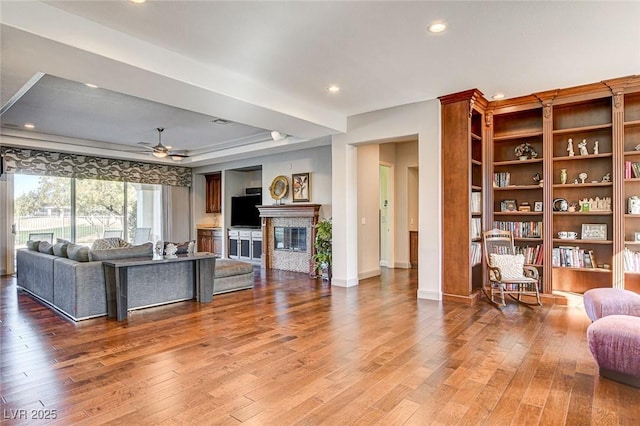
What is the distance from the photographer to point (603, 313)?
3.25 m

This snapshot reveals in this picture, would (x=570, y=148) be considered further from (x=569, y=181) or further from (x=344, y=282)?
(x=344, y=282)

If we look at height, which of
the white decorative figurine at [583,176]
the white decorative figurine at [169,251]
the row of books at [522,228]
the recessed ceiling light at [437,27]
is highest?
the recessed ceiling light at [437,27]

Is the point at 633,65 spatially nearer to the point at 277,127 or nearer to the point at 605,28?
the point at 605,28

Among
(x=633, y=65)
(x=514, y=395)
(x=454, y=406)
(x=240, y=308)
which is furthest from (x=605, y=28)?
(x=240, y=308)

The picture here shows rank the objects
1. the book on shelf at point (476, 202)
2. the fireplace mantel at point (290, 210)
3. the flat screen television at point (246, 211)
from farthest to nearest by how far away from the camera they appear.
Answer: the flat screen television at point (246, 211), the fireplace mantel at point (290, 210), the book on shelf at point (476, 202)

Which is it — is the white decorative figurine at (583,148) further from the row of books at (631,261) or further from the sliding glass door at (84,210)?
the sliding glass door at (84,210)

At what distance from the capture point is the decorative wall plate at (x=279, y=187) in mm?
8094

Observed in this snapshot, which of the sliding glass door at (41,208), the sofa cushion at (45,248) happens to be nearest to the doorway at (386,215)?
the sofa cushion at (45,248)

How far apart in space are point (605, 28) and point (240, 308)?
475 cm

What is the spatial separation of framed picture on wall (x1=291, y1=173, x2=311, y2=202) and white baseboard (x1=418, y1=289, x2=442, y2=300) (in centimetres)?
339

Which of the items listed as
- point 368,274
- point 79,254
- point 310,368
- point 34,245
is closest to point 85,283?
point 79,254

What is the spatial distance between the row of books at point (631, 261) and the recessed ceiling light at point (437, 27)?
3685mm

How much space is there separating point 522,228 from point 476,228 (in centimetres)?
69

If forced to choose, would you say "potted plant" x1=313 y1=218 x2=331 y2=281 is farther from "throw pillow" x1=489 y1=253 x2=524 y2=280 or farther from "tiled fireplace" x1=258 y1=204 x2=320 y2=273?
"throw pillow" x1=489 y1=253 x2=524 y2=280
